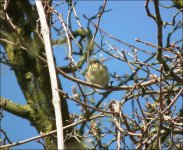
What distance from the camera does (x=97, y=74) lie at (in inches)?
119

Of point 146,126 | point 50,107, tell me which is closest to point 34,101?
point 50,107

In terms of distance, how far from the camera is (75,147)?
3557mm

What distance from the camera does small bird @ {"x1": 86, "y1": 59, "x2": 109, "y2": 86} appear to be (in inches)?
118

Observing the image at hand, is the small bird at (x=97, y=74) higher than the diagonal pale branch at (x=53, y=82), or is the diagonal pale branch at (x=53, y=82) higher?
the small bird at (x=97, y=74)

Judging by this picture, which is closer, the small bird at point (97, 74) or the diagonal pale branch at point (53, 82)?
the diagonal pale branch at point (53, 82)

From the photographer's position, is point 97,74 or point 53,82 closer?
point 53,82

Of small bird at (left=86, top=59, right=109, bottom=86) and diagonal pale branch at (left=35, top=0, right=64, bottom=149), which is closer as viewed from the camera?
diagonal pale branch at (left=35, top=0, right=64, bottom=149)

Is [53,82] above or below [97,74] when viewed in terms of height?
below

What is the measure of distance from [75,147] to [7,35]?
1355mm

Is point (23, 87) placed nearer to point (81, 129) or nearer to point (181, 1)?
point (81, 129)

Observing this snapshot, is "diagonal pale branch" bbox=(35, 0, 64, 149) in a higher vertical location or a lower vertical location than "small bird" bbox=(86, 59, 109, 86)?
lower

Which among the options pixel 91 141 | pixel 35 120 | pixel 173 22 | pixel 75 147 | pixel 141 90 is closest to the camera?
pixel 173 22

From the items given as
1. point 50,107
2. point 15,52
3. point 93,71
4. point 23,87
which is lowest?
point 93,71

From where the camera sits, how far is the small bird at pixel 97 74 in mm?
2998
